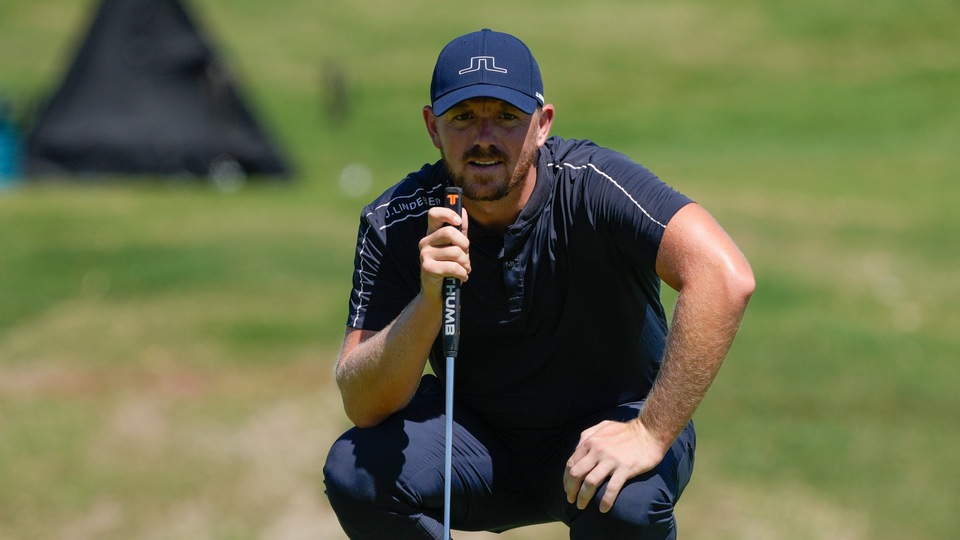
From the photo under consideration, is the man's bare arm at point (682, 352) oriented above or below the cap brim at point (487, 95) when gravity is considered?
below

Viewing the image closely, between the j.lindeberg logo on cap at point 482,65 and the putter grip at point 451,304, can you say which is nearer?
the putter grip at point 451,304

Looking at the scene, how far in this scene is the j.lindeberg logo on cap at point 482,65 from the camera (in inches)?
170

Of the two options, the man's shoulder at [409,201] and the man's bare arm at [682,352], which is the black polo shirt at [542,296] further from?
the man's bare arm at [682,352]

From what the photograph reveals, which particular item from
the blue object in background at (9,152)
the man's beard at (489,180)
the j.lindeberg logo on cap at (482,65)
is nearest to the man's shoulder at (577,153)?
the man's beard at (489,180)

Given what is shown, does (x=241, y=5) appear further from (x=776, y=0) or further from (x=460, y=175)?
(x=460, y=175)

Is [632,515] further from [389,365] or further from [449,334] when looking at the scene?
[389,365]

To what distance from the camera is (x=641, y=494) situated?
4.16 metres

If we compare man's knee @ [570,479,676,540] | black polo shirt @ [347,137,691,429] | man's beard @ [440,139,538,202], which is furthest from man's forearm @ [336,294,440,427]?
man's knee @ [570,479,676,540]

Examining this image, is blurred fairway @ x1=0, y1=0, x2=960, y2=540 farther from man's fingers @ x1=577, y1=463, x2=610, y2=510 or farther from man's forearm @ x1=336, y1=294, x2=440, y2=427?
man's fingers @ x1=577, y1=463, x2=610, y2=510

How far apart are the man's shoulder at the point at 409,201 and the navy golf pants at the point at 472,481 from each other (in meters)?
0.66

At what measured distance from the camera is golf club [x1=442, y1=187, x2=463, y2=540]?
4176 mm

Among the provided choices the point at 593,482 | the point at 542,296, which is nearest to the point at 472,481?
the point at 593,482

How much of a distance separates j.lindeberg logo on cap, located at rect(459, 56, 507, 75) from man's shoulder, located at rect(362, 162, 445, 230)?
→ 0.47 metres

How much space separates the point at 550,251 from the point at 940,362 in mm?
6740
